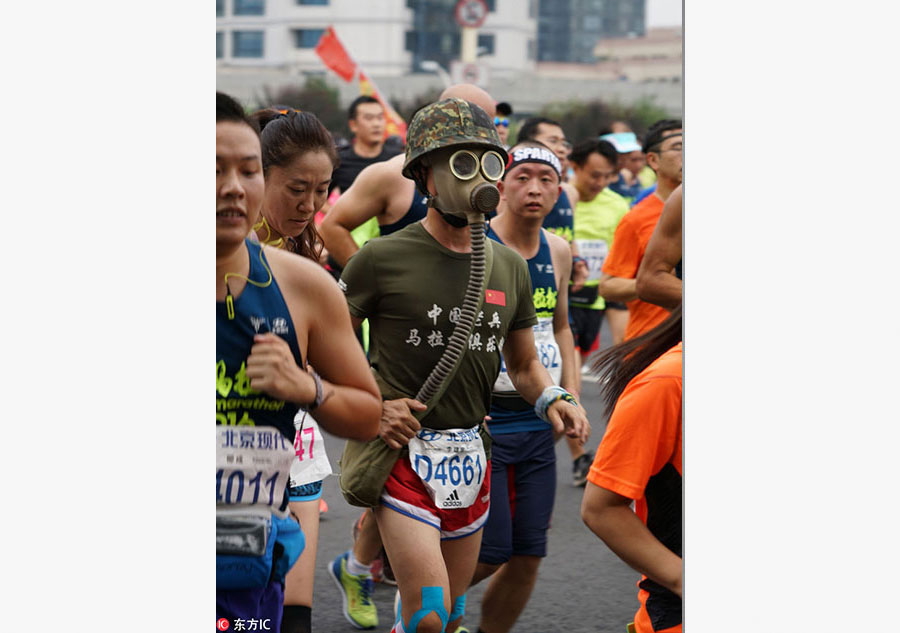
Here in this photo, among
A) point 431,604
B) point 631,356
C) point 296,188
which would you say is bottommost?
point 431,604

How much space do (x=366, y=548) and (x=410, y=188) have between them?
1168 mm

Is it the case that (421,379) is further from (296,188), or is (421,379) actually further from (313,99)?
(313,99)

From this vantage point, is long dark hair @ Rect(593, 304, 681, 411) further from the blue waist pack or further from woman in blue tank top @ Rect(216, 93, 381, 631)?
the blue waist pack

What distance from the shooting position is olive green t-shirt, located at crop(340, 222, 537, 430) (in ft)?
11.4

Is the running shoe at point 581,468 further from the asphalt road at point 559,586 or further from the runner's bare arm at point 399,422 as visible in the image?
the runner's bare arm at point 399,422

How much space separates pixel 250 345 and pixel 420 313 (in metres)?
0.70

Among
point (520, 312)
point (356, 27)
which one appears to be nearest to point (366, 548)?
point (520, 312)

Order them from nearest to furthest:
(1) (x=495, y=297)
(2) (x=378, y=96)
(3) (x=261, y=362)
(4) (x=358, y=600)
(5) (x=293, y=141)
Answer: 1. (3) (x=261, y=362)
2. (5) (x=293, y=141)
3. (1) (x=495, y=297)
4. (2) (x=378, y=96)
5. (4) (x=358, y=600)

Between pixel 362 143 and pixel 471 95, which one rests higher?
pixel 471 95

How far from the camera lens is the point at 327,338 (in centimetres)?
290

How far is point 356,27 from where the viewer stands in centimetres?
353

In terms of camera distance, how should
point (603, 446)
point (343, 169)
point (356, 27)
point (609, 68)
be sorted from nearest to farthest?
point (603, 446)
point (356, 27)
point (609, 68)
point (343, 169)

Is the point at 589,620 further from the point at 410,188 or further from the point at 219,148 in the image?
the point at 219,148

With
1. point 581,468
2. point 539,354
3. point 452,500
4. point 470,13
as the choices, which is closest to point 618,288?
point 581,468
